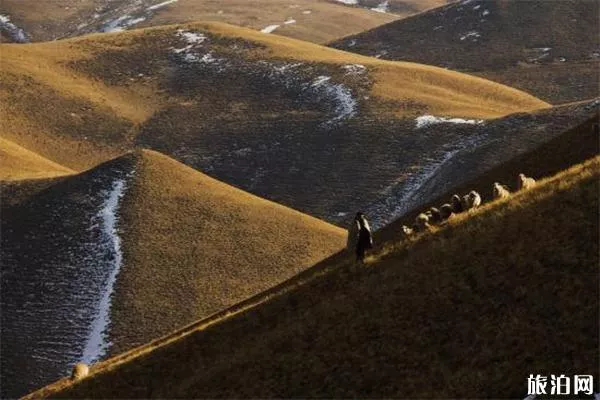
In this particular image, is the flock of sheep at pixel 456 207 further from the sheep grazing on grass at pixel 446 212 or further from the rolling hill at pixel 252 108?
the rolling hill at pixel 252 108

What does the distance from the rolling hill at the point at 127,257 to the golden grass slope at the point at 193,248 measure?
0.12 m

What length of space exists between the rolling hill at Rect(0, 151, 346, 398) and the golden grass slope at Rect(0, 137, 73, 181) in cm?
1363

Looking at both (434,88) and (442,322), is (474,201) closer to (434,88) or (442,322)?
(442,322)

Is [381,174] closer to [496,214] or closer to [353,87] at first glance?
[353,87]

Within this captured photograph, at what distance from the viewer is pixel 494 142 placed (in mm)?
107250

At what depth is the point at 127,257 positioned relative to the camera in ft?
245

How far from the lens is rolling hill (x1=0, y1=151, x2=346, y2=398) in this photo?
208 feet

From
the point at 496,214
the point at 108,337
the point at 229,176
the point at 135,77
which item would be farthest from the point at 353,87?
the point at 496,214

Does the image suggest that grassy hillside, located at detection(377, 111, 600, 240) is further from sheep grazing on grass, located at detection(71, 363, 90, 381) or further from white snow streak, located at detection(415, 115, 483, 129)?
white snow streak, located at detection(415, 115, 483, 129)

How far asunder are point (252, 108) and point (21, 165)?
49.6 metres

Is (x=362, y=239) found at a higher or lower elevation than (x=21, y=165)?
higher

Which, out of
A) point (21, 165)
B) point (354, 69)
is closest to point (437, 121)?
point (354, 69)

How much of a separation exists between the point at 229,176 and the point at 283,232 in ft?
139

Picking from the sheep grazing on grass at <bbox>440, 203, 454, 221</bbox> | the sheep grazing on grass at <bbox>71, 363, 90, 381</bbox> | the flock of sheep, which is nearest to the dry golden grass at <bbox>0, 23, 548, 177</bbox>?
the flock of sheep
